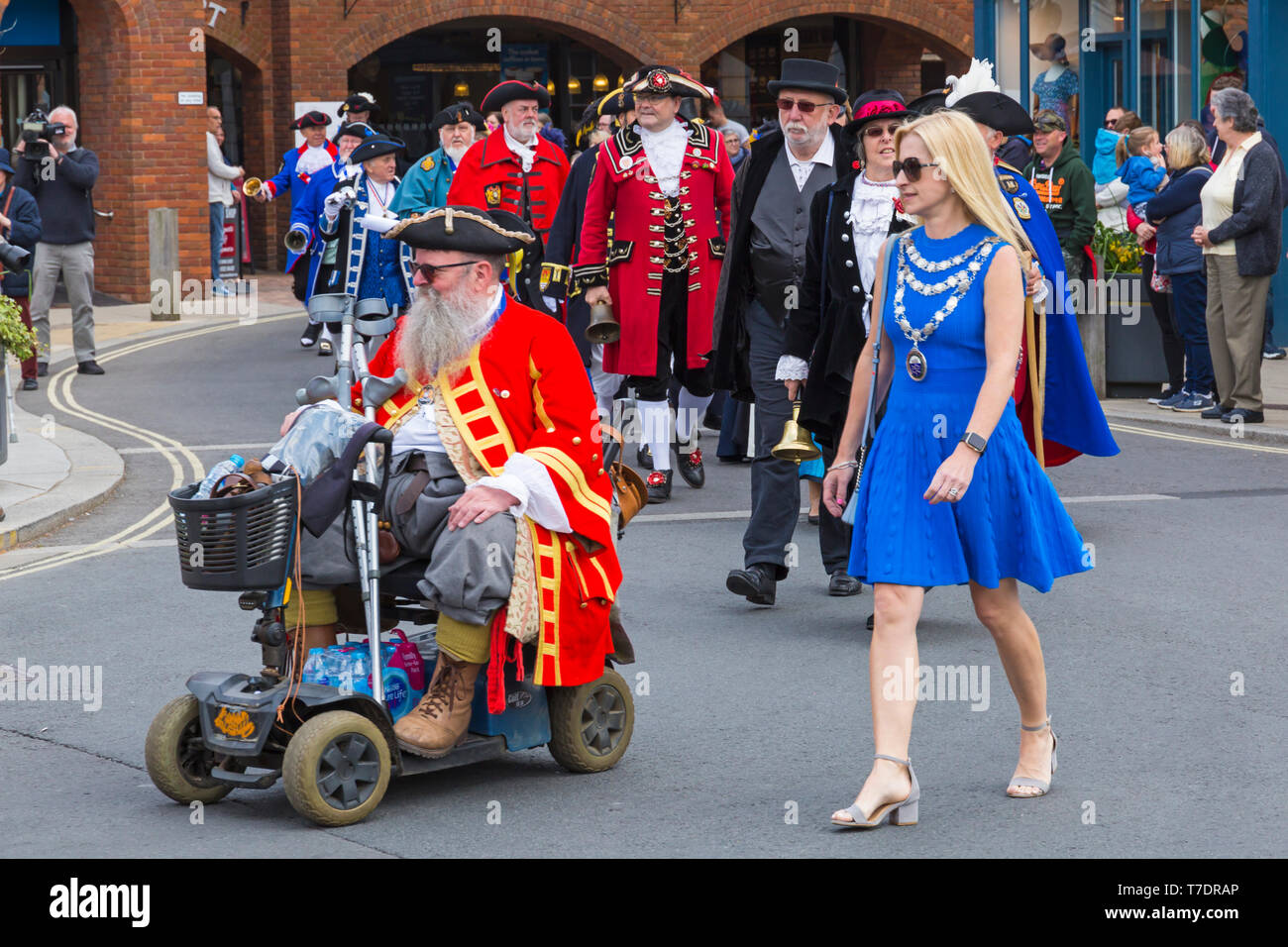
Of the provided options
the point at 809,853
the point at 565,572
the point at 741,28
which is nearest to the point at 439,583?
the point at 565,572

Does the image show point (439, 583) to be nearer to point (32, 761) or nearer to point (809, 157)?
point (32, 761)

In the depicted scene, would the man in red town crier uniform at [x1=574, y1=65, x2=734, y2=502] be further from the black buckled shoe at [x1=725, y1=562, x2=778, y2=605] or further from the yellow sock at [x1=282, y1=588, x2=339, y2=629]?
the yellow sock at [x1=282, y1=588, x2=339, y2=629]

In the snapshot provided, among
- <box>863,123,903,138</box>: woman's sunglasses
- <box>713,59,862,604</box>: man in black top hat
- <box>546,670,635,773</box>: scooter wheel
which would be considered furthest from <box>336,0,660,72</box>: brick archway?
<box>546,670,635,773</box>: scooter wheel

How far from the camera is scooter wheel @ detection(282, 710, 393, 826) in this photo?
188 inches

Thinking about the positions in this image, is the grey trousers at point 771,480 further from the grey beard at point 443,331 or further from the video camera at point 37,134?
the video camera at point 37,134

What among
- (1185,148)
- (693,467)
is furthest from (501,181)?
(1185,148)

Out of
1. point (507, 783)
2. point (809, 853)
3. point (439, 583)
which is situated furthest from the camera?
point (507, 783)

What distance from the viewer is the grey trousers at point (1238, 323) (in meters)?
12.4

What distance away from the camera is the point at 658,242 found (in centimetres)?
→ 975

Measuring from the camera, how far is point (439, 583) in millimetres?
5004

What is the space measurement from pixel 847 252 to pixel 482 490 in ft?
8.87

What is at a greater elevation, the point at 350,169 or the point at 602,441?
the point at 350,169

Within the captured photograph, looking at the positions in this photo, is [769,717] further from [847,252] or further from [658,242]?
[658,242]

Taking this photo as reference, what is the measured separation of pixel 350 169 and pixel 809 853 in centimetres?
996
